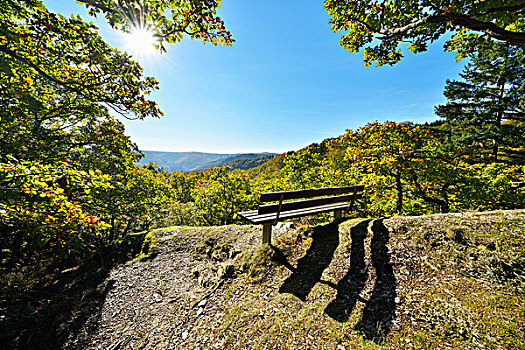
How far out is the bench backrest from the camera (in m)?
4.66

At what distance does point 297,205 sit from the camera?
5.14 meters

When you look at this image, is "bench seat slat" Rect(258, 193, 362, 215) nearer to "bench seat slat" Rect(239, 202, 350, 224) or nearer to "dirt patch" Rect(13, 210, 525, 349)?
"bench seat slat" Rect(239, 202, 350, 224)

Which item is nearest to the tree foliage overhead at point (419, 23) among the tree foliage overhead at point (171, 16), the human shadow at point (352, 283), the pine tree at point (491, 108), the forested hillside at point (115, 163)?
the forested hillside at point (115, 163)

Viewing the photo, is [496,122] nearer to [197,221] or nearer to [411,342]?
[411,342]

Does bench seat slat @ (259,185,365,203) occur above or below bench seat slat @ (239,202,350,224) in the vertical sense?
above

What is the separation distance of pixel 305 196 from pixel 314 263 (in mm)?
1767

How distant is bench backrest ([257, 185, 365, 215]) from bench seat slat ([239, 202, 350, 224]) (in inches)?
6.4

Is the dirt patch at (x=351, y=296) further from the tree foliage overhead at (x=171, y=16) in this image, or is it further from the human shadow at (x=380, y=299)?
the tree foliage overhead at (x=171, y=16)

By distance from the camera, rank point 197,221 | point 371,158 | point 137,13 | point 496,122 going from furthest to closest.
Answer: point 496,122 < point 197,221 < point 371,158 < point 137,13

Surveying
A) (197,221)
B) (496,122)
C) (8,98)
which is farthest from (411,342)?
(496,122)

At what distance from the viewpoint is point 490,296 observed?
264 cm

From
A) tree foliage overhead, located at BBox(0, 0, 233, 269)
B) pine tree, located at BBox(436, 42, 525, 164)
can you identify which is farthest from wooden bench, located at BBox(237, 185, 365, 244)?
pine tree, located at BBox(436, 42, 525, 164)

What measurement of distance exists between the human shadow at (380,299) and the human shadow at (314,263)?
104cm

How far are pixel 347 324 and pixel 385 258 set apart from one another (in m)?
1.82
